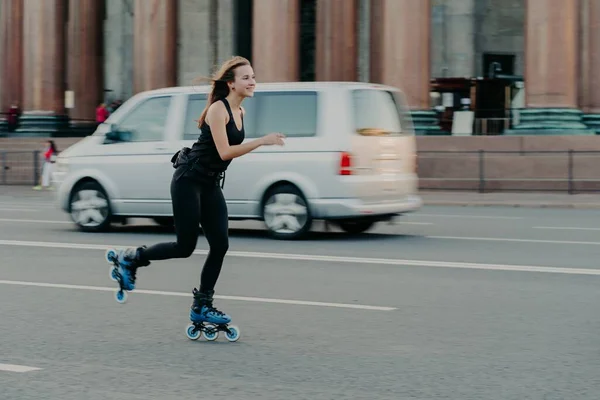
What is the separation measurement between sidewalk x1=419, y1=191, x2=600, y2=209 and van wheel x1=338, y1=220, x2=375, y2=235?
8309 millimetres

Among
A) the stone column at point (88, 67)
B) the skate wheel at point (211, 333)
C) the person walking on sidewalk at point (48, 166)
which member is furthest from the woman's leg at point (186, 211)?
the stone column at point (88, 67)

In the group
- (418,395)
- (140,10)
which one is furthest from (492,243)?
(140,10)

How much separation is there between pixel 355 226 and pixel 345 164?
5.91 feet

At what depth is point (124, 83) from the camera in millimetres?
51781

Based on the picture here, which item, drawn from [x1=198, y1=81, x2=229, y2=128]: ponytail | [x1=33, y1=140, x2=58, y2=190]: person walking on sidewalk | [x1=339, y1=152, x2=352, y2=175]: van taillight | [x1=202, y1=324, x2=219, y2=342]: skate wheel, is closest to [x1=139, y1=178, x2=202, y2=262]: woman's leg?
[x1=198, y1=81, x2=229, y2=128]: ponytail

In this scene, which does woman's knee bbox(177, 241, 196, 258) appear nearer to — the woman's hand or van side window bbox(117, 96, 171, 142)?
the woman's hand

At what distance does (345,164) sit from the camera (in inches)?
642

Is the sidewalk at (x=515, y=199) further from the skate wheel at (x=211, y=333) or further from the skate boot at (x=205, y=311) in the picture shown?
the skate boot at (x=205, y=311)

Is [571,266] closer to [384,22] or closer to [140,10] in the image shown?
[384,22]

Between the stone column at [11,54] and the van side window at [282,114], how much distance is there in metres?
29.1

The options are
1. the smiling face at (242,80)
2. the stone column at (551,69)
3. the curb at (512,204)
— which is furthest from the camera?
the stone column at (551,69)

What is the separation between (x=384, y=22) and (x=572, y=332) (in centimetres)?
2557

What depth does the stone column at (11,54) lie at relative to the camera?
44938 mm

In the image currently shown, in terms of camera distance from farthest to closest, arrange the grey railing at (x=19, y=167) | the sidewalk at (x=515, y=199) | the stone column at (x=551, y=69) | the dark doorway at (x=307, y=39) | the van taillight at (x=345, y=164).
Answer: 1. the dark doorway at (x=307, y=39)
2. the grey railing at (x=19, y=167)
3. the stone column at (x=551, y=69)
4. the sidewalk at (x=515, y=199)
5. the van taillight at (x=345, y=164)
